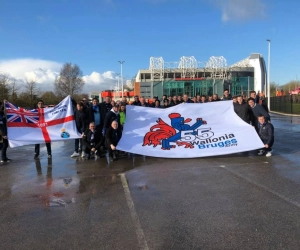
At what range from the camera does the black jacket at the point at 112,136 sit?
926cm

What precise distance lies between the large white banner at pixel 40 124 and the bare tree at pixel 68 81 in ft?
217

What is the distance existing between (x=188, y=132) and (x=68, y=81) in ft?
237

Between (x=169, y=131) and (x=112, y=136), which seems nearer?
(x=169, y=131)

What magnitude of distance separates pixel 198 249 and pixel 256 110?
7325 mm

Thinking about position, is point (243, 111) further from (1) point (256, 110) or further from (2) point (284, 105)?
(2) point (284, 105)

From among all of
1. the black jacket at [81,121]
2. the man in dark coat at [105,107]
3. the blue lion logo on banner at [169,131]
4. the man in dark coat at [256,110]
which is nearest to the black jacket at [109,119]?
the black jacket at [81,121]

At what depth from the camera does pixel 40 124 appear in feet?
32.3

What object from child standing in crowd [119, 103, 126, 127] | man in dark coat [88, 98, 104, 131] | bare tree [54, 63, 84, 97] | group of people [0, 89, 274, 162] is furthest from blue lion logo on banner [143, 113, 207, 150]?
bare tree [54, 63, 84, 97]

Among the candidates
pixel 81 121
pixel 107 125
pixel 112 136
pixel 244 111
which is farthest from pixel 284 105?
pixel 81 121

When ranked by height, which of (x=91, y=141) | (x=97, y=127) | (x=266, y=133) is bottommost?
(x=91, y=141)

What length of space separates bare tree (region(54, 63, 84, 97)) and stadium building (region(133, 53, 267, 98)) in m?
19.4

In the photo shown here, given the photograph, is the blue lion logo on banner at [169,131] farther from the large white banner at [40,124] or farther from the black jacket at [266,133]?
the large white banner at [40,124]

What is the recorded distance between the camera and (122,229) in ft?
13.6

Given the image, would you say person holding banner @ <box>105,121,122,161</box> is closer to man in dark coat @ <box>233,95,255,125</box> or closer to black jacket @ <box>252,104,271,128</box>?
man in dark coat @ <box>233,95,255,125</box>
